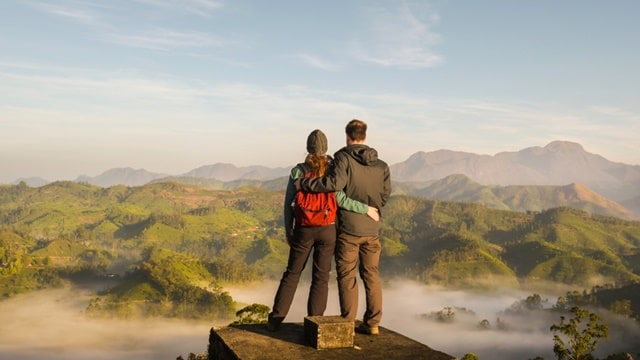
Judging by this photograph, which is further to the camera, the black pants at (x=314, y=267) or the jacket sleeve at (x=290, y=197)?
the jacket sleeve at (x=290, y=197)

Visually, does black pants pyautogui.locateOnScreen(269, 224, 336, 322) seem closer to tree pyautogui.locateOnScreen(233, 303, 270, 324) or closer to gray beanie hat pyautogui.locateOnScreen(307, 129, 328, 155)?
gray beanie hat pyautogui.locateOnScreen(307, 129, 328, 155)

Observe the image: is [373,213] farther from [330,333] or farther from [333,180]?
[330,333]

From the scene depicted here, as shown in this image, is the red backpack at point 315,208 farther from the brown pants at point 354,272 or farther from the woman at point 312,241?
the brown pants at point 354,272

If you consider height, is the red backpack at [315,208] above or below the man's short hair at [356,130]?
below

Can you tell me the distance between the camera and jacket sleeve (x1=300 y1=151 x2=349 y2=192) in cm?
867

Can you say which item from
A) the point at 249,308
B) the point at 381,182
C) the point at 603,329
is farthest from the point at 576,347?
the point at 381,182

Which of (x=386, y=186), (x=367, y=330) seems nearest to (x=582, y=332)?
(x=386, y=186)

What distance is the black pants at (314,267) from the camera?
352 inches

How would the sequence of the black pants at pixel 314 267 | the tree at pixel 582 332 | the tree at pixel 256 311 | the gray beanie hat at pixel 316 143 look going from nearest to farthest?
1. the black pants at pixel 314 267
2. the gray beanie hat at pixel 316 143
3. the tree at pixel 256 311
4. the tree at pixel 582 332

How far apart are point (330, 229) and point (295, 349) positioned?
84.6 inches

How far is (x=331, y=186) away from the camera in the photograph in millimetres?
8664

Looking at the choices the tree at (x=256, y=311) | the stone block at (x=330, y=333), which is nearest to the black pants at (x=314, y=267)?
the stone block at (x=330, y=333)

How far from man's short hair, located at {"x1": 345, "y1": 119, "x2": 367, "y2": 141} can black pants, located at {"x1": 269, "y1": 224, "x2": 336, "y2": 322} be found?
155 cm

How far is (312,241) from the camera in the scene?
353 inches
